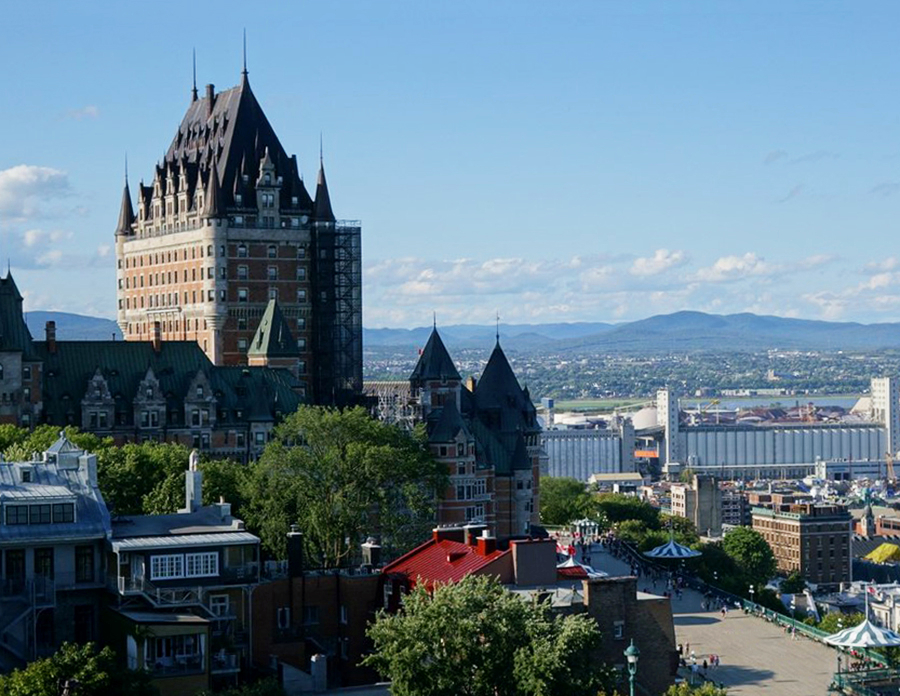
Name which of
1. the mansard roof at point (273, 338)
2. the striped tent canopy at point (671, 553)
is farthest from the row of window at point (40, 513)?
the mansard roof at point (273, 338)

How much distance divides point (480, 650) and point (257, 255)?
111 m

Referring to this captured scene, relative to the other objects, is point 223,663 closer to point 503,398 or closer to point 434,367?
point 434,367

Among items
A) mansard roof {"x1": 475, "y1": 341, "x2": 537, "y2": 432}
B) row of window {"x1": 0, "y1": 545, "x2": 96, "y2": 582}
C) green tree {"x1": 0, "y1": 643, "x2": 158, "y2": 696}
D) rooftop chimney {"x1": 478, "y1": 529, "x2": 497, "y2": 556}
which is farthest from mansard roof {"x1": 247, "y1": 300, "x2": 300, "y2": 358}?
green tree {"x1": 0, "y1": 643, "x2": 158, "y2": 696}

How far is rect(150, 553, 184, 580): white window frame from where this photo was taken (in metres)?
83.1

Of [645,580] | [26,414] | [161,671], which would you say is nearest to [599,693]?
[161,671]

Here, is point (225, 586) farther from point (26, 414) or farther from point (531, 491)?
point (531, 491)

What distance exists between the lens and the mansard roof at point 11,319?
14900cm

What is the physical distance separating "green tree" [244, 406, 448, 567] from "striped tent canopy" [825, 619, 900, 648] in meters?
30.6

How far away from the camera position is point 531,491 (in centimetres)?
16962

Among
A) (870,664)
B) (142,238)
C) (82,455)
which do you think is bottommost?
(870,664)

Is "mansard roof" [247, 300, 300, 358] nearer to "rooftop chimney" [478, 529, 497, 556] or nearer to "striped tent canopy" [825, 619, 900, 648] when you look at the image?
"striped tent canopy" [825, 619, 900, 648]

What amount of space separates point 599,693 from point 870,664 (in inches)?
1353

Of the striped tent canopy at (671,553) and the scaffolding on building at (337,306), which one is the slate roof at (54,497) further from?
the scaffolding on building at (337,306)

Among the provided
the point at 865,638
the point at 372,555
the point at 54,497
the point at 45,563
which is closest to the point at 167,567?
the point at 45,563
